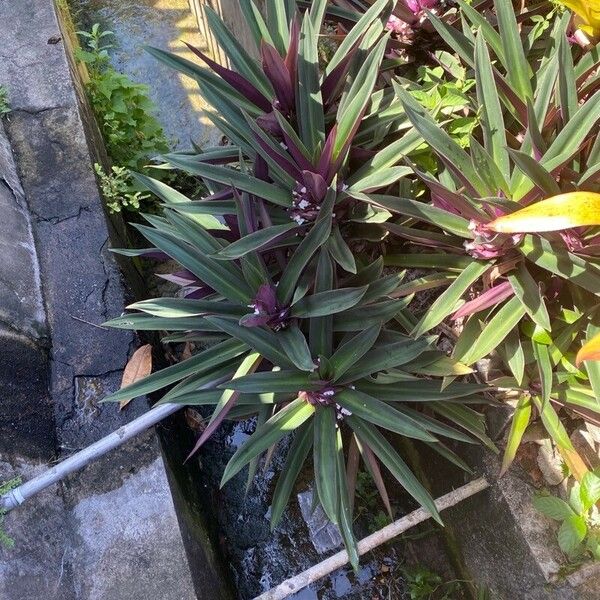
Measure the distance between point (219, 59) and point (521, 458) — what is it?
285cm

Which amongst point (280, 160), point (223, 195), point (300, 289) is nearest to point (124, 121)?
point (223, 195)

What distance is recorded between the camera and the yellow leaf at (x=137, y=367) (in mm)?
2051

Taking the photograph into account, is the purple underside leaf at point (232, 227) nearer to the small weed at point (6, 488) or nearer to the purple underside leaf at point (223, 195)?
the purple underside leaf at point (223, 195)

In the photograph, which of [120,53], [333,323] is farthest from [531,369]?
[120,53]

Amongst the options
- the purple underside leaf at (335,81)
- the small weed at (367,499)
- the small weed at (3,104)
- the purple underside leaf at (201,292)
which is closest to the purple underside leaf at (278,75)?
the purple underside leaf at (335,81)

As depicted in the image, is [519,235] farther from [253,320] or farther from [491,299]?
[253,320]

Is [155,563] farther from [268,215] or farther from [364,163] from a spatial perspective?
[364,163]

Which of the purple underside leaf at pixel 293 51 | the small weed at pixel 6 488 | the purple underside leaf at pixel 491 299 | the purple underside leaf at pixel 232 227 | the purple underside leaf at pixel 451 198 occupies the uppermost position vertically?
the purple underside leaf at pixel 293 51

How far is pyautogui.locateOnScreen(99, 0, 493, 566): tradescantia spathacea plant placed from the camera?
166 centimetres

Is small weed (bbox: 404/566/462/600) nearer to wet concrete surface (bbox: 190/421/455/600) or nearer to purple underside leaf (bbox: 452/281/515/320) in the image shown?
wet concrete surface (bbox: 190/421/455/600)

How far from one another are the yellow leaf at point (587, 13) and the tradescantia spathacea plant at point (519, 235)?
55 millimetres

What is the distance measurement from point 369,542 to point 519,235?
1.17 meters

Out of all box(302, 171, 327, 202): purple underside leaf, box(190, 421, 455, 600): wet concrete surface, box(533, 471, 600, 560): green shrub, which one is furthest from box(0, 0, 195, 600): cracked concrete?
box(533, 471, 600, 560): green shrub

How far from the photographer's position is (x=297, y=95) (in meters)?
1.91
